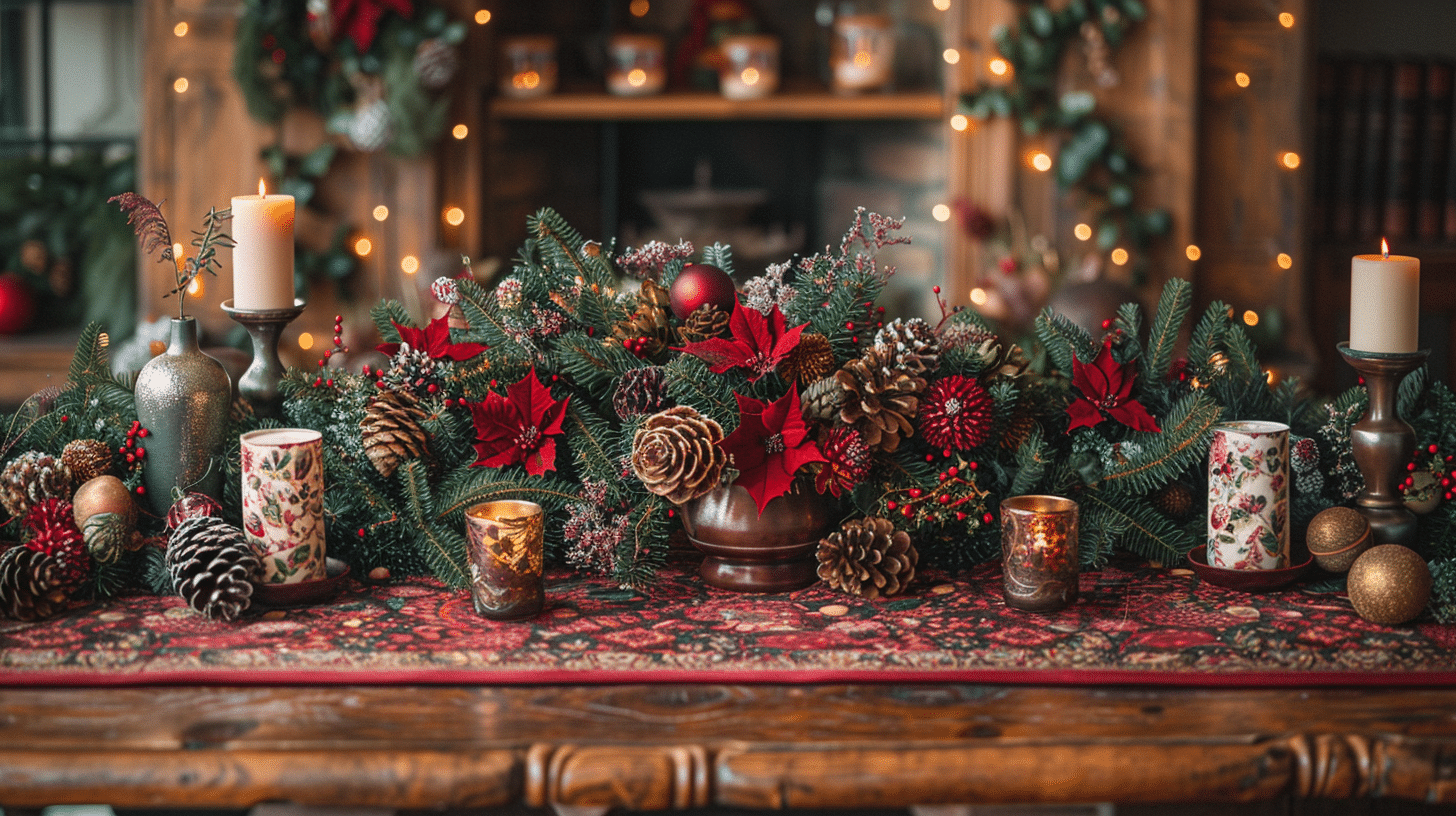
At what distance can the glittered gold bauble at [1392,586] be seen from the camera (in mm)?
1015

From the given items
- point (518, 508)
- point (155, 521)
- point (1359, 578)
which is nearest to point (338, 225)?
point (155, 521)

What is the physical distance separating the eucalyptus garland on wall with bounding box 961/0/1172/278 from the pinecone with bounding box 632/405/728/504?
187cm

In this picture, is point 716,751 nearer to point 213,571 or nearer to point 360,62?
point 213,571

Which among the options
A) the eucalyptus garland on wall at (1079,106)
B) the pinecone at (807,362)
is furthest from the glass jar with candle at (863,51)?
the pinecone at (807,362)

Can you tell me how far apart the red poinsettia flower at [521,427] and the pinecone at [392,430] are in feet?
0.17

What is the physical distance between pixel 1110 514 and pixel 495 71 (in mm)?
2053

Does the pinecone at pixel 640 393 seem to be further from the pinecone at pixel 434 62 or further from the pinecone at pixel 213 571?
the pinecone at pixel 434 62

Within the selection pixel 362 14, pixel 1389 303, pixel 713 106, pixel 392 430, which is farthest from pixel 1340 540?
pixel 362 14

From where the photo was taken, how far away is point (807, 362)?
3.62 feet

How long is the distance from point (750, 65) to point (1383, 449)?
6.57ft

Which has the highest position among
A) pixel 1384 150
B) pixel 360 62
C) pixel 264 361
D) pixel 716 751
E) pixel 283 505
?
pixel 360 62

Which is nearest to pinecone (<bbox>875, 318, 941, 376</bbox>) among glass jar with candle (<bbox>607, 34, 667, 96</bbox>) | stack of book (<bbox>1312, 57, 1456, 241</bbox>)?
glass jar with candle (<bbox>607, 34, 667, 96</bbox>)

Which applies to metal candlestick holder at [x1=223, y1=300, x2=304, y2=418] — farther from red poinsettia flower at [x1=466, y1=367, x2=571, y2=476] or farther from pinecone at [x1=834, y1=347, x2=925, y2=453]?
pinecone at [x1=834, y1=347, x2=925, y2=453]

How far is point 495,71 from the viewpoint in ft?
9.36
